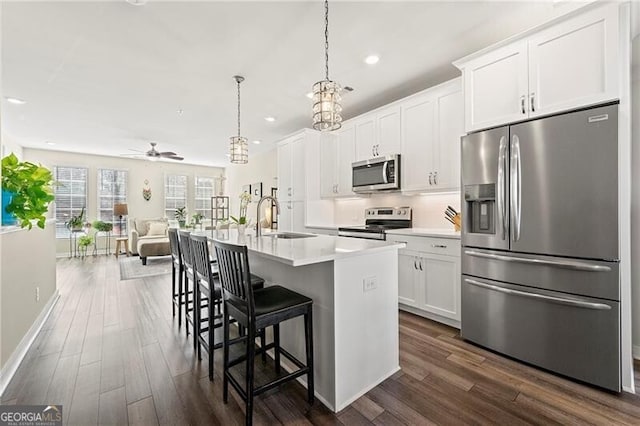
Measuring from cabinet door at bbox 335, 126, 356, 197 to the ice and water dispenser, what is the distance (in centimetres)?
205

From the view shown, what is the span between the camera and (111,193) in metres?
8.22

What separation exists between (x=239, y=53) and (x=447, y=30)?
1.98 m

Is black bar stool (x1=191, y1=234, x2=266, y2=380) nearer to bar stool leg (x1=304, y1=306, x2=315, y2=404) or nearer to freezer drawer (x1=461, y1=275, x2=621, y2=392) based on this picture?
bar stool leg (x1=304, y1=306, x2=315, y2=404)

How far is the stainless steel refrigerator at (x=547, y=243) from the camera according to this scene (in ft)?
6.15

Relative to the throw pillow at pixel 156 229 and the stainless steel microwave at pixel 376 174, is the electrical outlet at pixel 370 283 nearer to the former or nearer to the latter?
the stainless steel microwave at pixel 376 174

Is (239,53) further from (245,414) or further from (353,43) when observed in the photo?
(245,414)

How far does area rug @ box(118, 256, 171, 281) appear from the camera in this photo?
5312mm

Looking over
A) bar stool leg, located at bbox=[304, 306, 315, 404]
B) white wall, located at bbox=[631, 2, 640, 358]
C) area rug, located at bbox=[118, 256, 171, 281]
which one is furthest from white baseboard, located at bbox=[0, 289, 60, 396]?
white wall, located at bbox=[631, 2, 640, 358]

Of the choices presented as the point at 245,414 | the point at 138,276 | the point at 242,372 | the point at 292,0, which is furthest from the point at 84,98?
the point at 245,414

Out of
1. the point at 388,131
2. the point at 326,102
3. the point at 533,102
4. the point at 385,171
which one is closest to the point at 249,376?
the point at 326,102

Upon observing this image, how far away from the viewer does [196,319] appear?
250cm

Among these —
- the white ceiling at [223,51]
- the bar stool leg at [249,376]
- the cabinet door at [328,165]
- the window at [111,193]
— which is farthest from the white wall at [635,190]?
the window at [111,193]

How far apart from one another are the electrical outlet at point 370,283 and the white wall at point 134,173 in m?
9.00

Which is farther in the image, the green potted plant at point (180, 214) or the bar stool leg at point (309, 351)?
the green potted plant at point (180, 214)
